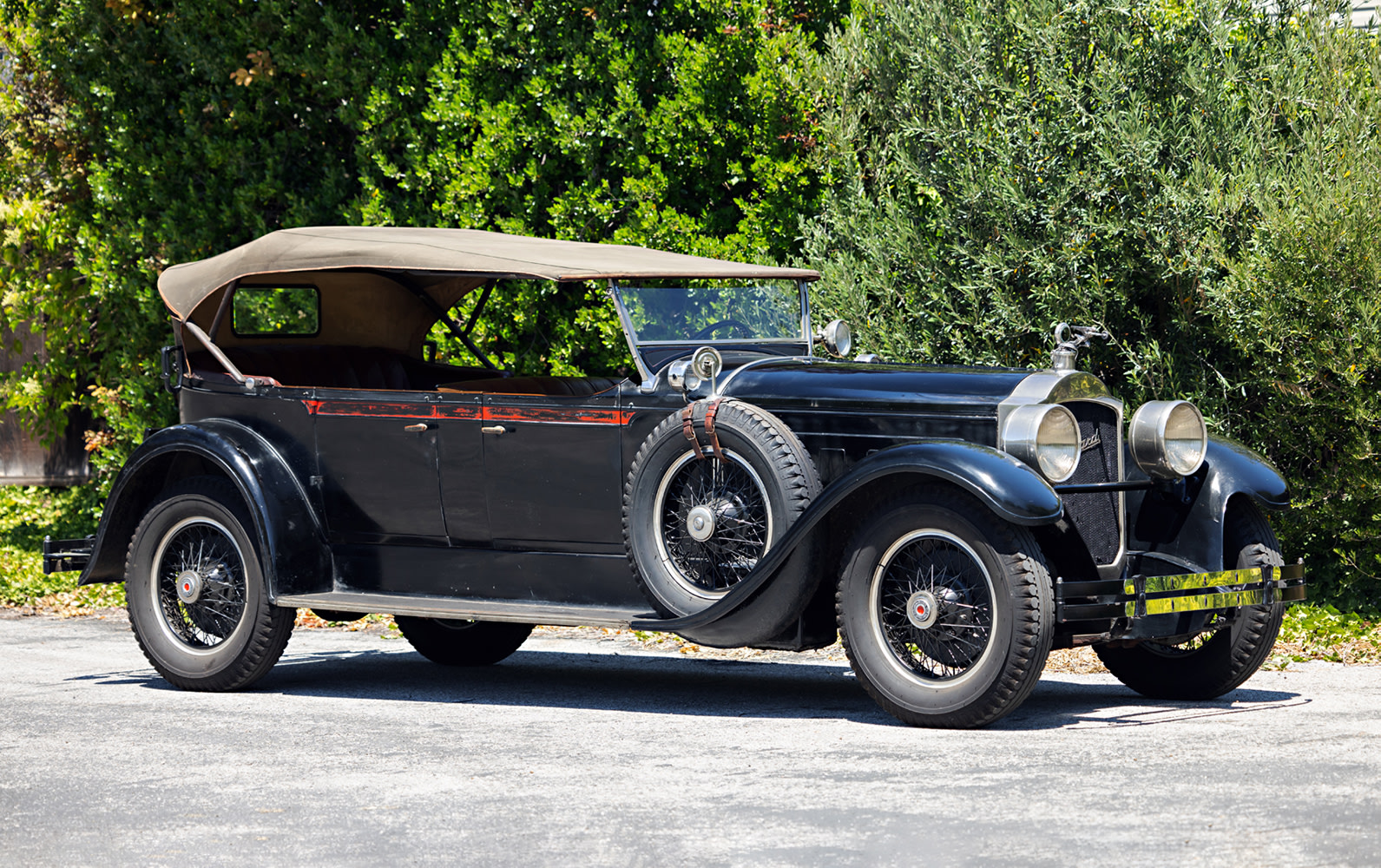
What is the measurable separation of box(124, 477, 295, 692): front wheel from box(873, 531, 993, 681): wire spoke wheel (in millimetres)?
2827

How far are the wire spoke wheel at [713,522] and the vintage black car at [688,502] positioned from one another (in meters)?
0.01

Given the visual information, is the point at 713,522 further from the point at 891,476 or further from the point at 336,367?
the point at 336,367

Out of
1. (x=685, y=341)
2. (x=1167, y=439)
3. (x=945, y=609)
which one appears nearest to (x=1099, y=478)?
(x=1167, y=439)

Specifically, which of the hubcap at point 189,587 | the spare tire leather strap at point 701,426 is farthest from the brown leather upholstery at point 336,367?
the spare tire leather strap at point 701,426

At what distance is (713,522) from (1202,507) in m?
1.96

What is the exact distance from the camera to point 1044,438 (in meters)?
6.30

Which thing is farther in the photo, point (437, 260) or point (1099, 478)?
point (437, 260)

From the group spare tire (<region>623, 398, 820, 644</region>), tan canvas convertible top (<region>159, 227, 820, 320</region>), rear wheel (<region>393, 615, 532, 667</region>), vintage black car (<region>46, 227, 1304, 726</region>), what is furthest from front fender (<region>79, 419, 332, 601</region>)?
spare tire (<region>623, 398, 820, 644</region>)

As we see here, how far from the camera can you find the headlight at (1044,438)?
20.6 feet

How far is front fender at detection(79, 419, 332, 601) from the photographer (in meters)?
7.45

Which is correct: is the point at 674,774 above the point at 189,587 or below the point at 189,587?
below

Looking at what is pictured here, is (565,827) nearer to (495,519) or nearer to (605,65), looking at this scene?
(495,519)

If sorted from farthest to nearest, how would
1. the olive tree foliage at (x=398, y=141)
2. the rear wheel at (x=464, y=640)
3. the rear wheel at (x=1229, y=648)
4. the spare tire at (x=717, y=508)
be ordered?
1. the olive tree foliage at (x=398, y=141)
2. the rear wheel at (x=464, y=640)
3. the rear wheel at (x=1229, y=648)
4. the spare tire at (x=717, y=508)

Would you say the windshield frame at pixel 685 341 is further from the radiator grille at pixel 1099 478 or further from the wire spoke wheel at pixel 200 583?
the wire spoke wheel at pixel 200 583
